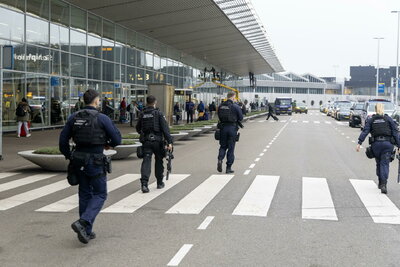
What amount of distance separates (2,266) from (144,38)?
3703 centimetres

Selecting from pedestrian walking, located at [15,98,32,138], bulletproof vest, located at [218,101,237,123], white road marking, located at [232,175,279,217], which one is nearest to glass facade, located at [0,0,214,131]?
pedestrian walking, located at [15,98,32,138]

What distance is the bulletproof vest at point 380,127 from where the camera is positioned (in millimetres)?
10141

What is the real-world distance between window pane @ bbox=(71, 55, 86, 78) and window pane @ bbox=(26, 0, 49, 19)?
361cm

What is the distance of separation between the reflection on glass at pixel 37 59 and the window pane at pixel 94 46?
15.7ft

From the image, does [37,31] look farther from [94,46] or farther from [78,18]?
[94,46]

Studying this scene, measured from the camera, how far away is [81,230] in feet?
19.8

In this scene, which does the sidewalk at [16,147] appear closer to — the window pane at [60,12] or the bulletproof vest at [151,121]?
the bulletproof vest at [151,121]

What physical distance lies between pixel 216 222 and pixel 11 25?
64.7 feet

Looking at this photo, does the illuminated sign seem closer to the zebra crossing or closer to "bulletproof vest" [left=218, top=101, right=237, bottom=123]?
the zebra crossing

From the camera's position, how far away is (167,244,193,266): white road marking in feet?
17.8

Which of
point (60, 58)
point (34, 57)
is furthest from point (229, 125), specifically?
point (60, 58)

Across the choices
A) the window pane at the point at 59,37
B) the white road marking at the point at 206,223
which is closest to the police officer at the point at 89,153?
the white road marking at the point at 206,223

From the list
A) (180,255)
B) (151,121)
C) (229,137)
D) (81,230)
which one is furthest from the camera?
(229,137)

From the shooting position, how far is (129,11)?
3170 cm
